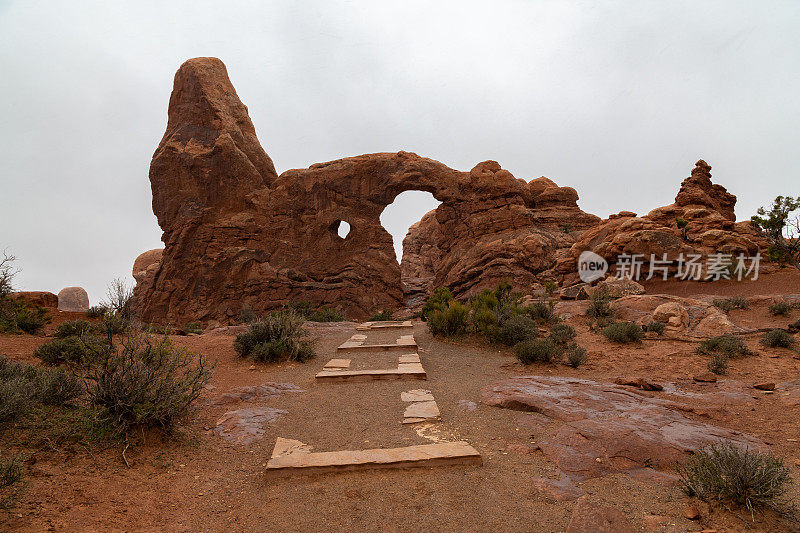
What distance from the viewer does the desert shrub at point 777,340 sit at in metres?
8.20

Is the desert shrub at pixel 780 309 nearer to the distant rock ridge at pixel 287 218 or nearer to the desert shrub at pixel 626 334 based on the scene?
the desert shrub at pixel 626 334

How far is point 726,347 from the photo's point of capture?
7.84m

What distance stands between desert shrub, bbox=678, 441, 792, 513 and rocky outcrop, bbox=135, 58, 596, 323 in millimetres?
23433

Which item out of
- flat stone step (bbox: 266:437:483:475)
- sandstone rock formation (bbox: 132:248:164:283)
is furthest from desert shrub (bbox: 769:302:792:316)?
sandstone rock formation (bbox: 132:248:164:283)

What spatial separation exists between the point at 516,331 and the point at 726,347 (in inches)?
163

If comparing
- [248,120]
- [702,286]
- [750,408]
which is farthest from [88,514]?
[248,120]

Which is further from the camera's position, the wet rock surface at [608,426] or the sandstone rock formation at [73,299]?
the sandstone rock formation at [73,299]

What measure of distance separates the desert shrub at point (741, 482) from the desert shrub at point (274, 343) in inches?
264

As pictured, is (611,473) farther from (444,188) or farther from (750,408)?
(444,188)

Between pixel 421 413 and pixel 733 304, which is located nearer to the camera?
pixel 421 413

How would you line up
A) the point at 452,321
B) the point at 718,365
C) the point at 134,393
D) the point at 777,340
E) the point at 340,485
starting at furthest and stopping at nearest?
the point at 452,321, the point at 777,340, the point at 718,365, the point at 134,393, the point at 340,485

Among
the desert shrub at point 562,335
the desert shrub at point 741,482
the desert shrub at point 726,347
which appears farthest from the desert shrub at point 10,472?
the desert shrub at point 726,347

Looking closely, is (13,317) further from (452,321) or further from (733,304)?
(733,304)

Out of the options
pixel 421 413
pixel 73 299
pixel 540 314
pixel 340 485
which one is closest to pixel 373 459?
pixel 340 485
